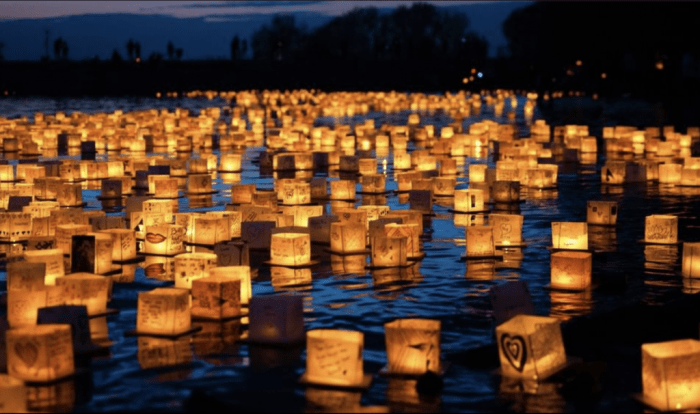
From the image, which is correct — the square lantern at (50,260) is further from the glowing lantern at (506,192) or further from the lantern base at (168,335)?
the glowing lantern at (506,192)

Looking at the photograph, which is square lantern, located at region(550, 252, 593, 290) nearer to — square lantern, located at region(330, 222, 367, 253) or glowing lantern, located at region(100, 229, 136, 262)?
square lantern, located at region(330, 222, 367, 253)

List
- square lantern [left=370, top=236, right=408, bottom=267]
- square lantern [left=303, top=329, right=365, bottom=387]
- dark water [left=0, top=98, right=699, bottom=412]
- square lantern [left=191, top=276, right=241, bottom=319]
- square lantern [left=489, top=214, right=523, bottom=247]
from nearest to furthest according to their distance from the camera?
dark water [left=0, top=98, right=699, bottom=412] → square lantern [left=303, top=329, right=365, bottom=387] → square lantern [left=191, top=276, right=241, bottom=319] → square lantern [left=370, top=236, right=408, bottom=267] → square lantern [left=489, top=214, right=523, bottom=247]

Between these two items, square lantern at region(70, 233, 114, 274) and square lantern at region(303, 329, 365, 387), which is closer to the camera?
square lantern at region(303, 329, 365, 387)

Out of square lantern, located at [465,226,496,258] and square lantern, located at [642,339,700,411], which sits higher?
square lantern, located at [465,226,496,258]

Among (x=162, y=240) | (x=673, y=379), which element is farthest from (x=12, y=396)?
(x=162, y=240)

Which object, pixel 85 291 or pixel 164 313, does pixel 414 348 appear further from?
pixel 85 291

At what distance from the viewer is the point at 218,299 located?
11.3 metres

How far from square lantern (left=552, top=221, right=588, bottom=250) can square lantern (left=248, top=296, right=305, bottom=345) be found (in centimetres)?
612

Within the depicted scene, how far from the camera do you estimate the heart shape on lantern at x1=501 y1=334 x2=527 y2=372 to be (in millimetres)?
9180

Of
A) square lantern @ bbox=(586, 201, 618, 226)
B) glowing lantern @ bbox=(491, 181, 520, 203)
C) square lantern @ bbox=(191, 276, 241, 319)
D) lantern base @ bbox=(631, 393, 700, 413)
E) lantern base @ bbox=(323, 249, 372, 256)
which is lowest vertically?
lantern base @ bbox=(631, 393, 700, 413)

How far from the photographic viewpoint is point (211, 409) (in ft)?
26.7

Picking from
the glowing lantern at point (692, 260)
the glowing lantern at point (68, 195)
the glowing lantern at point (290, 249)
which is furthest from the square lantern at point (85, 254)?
the glowing lantern at point (68, 195)

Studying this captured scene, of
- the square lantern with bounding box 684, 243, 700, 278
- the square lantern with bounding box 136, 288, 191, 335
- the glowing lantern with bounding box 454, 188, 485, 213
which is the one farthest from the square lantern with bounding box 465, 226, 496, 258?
the square lantern with bounding box 136, 288, 191, 335

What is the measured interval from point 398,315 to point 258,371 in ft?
7.77
